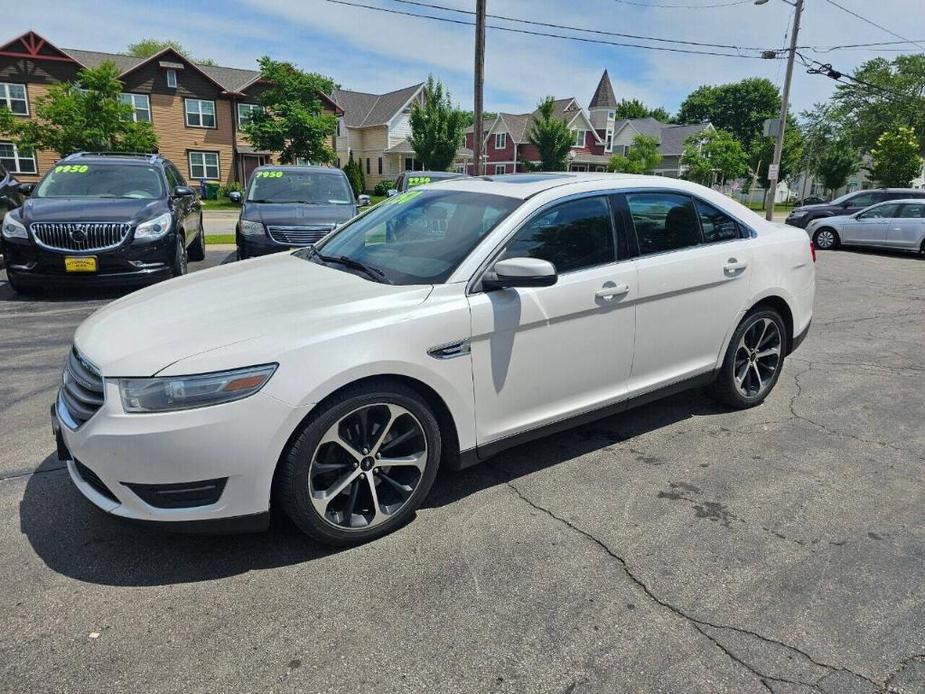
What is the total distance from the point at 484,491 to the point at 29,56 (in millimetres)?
41237

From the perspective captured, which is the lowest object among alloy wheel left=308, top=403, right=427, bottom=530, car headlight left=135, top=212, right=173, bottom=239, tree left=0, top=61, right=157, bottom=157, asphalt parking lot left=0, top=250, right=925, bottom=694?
asphalt parking lot left=0, top=250, right=925, bottom=694

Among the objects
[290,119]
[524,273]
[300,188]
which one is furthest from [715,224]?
[290,119]

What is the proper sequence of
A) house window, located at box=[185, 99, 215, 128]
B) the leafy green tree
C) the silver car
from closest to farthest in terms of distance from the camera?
→ the silver car, house window, located at box=[185, 99, 215, 128], the leafy green tree

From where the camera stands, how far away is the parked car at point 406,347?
259 cm

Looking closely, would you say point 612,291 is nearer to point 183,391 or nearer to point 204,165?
point 183,391

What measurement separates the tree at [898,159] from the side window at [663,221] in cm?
4560

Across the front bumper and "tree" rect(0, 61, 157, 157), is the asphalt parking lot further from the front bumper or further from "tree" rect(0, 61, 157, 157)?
"tree" rect(0, 61, 157, 157)

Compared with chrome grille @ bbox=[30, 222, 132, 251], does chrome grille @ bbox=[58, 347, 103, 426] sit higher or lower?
lower

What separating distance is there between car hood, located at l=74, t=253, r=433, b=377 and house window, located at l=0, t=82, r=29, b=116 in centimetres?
3980

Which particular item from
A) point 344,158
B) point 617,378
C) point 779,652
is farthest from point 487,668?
point 344,158

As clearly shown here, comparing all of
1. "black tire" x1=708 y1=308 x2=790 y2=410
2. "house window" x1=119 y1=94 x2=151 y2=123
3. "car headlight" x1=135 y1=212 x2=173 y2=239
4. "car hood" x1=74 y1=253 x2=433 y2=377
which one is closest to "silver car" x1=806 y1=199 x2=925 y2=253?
"black tire" x1=708 y1=308 x2=790 y2=410

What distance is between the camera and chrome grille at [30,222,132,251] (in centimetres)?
752

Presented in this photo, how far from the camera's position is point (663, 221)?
4117 millimetres

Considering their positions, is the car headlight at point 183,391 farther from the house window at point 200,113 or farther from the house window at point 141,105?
the house window at point 200,113
